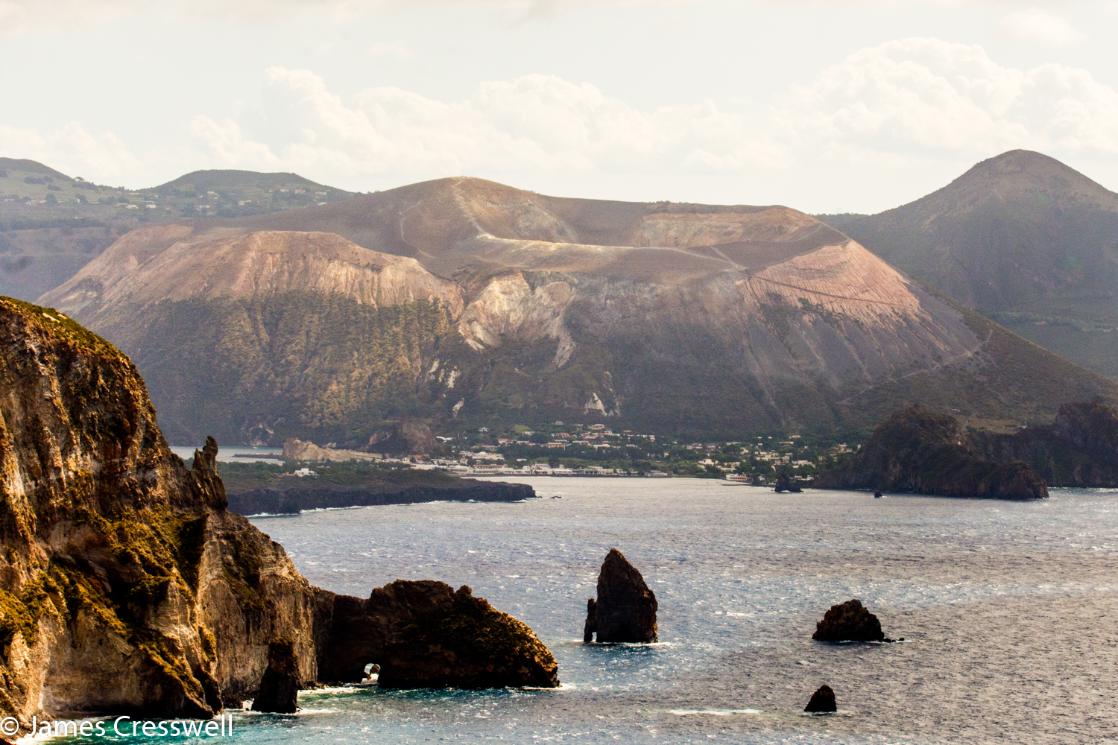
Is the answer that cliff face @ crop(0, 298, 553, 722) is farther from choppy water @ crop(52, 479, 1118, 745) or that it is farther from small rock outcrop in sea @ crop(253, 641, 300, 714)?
choppy water @ crop(52, 479, 1118, 745)

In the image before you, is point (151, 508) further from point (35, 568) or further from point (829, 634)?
point (829, 634)

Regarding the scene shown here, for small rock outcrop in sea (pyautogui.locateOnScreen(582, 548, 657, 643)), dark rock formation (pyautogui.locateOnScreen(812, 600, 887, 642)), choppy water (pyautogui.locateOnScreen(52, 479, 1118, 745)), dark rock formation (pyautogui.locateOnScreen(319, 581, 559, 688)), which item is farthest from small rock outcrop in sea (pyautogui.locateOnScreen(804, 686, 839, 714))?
dark rock formation (pyautogui.locateOnScreen(812, 600, 887, 642))

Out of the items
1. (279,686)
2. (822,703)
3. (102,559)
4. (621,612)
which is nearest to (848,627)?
(621,612)

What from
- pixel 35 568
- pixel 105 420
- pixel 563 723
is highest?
pixel 105 420

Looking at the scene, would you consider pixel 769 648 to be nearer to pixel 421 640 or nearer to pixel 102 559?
pixel 421 640

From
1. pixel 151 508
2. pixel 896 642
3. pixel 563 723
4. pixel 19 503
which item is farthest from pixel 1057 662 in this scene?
pixel 19 503

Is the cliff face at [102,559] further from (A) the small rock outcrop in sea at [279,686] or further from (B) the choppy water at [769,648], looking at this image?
(B) the choppy water at [769,648]
